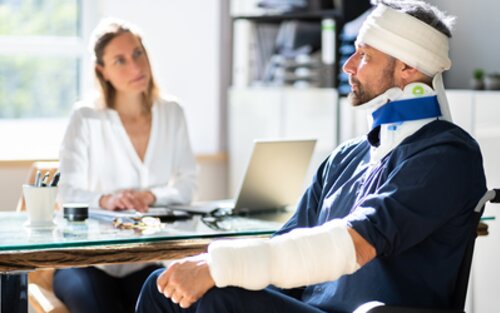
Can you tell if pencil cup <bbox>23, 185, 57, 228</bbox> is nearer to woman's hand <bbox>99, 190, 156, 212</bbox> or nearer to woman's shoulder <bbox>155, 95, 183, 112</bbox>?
woman's hand <bbox>99, 190, 156, 212</bbox>

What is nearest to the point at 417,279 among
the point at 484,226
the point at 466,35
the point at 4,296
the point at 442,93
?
the point at 442,93

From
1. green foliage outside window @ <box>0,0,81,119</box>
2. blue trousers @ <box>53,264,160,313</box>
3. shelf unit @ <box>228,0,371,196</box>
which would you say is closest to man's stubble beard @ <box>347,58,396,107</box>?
blue trousers @ <box>53,264,160,313</box>

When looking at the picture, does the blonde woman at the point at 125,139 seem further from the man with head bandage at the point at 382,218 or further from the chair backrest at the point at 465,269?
the chair backrest at the point at 465,269

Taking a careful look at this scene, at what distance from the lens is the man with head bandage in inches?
84.4

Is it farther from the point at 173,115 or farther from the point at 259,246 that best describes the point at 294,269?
the point at 173,115

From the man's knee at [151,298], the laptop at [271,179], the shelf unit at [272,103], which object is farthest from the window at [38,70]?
the man's knee at [151,298]

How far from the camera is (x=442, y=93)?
246 centimetres

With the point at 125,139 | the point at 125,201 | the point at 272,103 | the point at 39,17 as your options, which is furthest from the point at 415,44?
the point at 39,17

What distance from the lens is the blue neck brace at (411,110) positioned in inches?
94.9

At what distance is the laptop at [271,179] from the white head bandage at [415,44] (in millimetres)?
635

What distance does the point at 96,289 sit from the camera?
3094 millimetres

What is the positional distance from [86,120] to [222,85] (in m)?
1.97

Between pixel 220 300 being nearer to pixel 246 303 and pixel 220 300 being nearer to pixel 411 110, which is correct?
pixel 246 303

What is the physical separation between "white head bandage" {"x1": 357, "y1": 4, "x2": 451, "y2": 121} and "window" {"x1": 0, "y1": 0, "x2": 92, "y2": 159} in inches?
116
